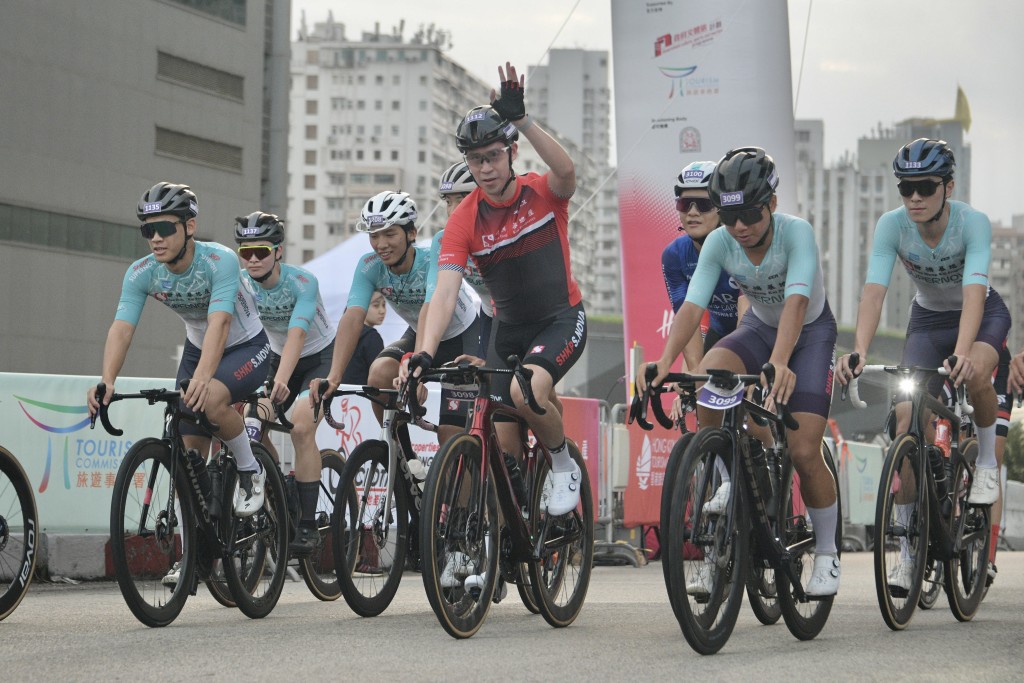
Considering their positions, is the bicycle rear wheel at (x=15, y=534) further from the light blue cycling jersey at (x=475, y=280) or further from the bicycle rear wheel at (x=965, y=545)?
the bicycle rear wheel at (x=965, y=545)

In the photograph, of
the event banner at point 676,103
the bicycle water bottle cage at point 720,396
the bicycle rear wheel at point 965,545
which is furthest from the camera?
the event banner at point 676,103

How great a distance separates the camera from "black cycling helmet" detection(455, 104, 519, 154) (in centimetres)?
711

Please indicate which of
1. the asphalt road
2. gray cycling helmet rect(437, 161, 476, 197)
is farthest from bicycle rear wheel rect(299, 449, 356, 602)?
gray cycling helmet rect(437, 161, 476, 197)

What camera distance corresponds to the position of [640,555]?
15703mm

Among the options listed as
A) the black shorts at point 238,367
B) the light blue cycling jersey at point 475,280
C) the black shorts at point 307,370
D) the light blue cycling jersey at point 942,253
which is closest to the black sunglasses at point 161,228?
the black shorts at point 238,367

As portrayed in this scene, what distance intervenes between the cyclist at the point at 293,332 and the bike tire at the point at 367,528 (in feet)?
2.25

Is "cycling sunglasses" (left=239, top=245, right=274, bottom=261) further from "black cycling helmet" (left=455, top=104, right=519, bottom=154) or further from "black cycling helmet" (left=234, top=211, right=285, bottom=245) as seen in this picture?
"black cycling helmet" (left=455, top=104, right=519, bottom=154)

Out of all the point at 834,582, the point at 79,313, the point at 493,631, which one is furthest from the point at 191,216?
the point at 79,313

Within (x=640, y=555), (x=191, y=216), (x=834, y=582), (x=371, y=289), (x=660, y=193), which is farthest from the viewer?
(x=660, y=193)

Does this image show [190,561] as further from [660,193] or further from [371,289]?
[660,193]

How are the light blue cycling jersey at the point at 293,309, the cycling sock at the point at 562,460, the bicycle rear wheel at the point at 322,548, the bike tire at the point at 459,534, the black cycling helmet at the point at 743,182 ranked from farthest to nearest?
the light blue cycling jersey at the point at 293,309 → the bicycle rear wheel at the point at 322,548 → the cycling sock at the point at 562,460 → the black cycling helmet at the point at 743,182 → the bike tire at the point at 459,534

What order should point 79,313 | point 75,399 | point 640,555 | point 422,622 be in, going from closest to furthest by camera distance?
point 422,622 → point 75,399 → point 640,555 → point 79,313

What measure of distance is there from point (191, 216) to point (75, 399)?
159 inches

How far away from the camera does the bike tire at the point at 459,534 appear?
638 cm
